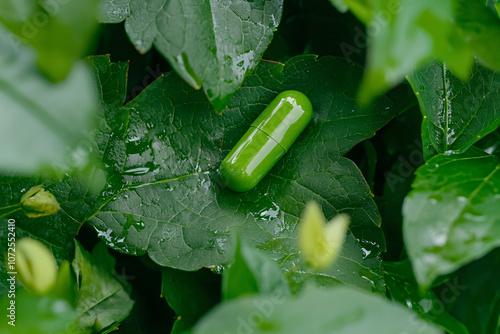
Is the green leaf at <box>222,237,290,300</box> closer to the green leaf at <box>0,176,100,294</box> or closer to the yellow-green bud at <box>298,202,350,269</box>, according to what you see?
the yellow-green bud at <box>298,202,350,269</box>

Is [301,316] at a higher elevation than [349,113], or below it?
higher

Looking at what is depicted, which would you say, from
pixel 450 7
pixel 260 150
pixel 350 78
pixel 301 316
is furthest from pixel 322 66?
pixel 301 316

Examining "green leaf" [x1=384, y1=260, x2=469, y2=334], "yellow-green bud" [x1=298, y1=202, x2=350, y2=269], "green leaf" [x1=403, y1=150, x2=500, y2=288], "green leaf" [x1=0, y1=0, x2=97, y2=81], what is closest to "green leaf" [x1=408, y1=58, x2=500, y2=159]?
"green leaf" [x1=403, y1=150, x2=500, y2=288]

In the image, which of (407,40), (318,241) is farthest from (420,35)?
(318,241)

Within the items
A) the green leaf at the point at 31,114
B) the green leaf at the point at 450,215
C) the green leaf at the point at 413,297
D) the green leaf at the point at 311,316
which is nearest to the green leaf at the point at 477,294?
the green leaf at the point at 413,297

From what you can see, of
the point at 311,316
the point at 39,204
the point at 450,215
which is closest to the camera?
the point at 311,316

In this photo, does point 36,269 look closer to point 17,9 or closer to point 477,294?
point 17,9

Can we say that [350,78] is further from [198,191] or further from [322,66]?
[198,191]
